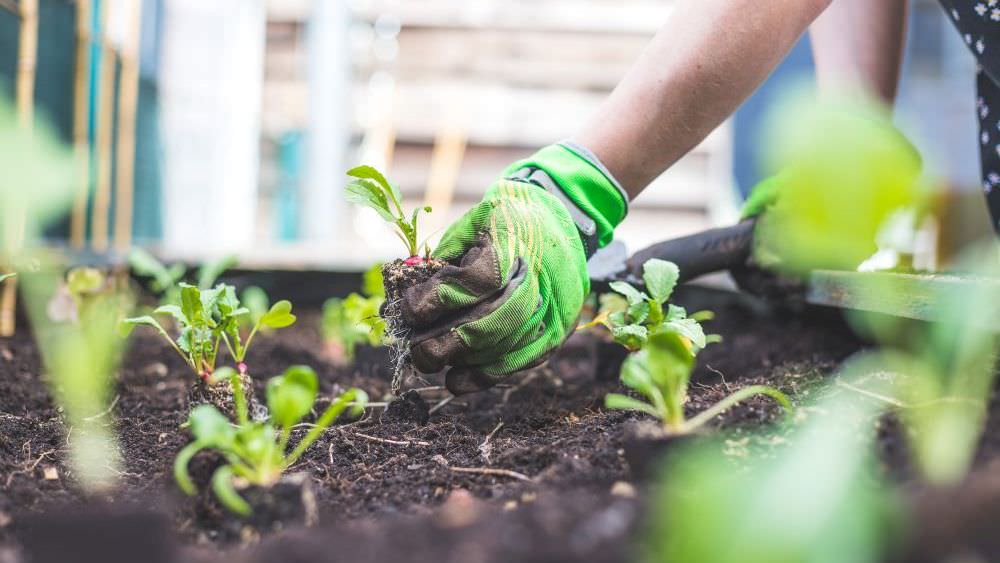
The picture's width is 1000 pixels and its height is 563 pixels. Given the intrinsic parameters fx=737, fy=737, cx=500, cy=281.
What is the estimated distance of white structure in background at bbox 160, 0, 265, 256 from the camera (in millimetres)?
4027

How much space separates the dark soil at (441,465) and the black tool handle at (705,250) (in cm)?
20

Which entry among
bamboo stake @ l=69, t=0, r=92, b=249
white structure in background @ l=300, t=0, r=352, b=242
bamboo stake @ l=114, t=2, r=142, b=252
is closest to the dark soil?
bamboo stake @ l=69, t=0, r=92, b=249

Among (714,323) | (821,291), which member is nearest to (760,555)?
(821,291)

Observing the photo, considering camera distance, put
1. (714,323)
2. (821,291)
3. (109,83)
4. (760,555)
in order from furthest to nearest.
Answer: (109,83) < (714,323) < (821,291) < (760,555)

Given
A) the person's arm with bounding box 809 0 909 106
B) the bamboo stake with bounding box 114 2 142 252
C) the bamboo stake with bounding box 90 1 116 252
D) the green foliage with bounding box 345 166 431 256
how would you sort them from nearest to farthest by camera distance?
the green foliage with bounding box 345 166 431 256 < the person's arm with bounding box 809 0 909 106 < the bamboo stake with bounding box 90 1 116 252 < the bamboo stake with bounding box 114 2 142 252

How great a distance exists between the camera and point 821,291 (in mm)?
1438

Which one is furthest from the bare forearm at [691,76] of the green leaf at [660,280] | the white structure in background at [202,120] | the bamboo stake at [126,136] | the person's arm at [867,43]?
the white structure in background at [202,120]

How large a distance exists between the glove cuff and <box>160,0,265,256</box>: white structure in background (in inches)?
119

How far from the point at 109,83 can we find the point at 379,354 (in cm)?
184

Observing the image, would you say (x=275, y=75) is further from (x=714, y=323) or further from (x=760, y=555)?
(x=760, y=555)

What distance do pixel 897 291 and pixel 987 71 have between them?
18.9 inches

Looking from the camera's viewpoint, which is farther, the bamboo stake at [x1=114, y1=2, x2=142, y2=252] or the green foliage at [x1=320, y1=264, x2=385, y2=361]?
the bamboo stake at [x1=114, y1=2, x2=142, y2=252]

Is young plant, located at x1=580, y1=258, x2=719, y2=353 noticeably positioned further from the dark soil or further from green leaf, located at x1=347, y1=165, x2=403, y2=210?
green leaf, located at x1=347, y1=165, x2=403, y2=210

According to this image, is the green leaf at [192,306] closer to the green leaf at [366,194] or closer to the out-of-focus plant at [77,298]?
the green leaf at [366,194]
